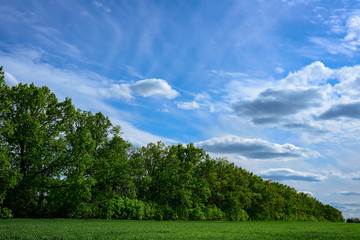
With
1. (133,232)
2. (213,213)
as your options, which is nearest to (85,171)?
(133,232)

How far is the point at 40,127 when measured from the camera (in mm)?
46844

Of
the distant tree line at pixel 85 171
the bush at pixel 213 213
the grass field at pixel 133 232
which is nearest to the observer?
the grass field at pixel 133 232

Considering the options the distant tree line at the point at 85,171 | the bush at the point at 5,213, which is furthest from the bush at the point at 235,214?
the bush at the point at 5,213

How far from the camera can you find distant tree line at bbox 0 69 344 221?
43.5 metres

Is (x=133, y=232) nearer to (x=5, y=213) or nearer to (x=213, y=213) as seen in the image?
(x=5, y=213)

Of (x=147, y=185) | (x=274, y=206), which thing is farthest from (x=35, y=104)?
(x=274, y=206)

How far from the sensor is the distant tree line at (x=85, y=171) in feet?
143

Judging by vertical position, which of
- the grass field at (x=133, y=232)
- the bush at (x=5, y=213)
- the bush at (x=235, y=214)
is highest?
the bush at (x=235, y=214)

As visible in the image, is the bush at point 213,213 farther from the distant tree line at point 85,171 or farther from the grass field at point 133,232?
the grass field at point 133,232

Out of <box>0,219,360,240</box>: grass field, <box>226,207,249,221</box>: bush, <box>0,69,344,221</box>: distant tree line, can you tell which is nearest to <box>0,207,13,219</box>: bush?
<box>0,69,344,221</box>: distant tree line

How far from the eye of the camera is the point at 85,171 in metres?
50.2

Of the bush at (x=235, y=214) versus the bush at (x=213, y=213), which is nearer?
the bush at (x=213, y=213)

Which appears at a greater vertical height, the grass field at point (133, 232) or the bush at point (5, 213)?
the grass field at point (133, 232)

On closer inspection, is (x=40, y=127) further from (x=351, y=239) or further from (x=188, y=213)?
(x=351, y=239)
